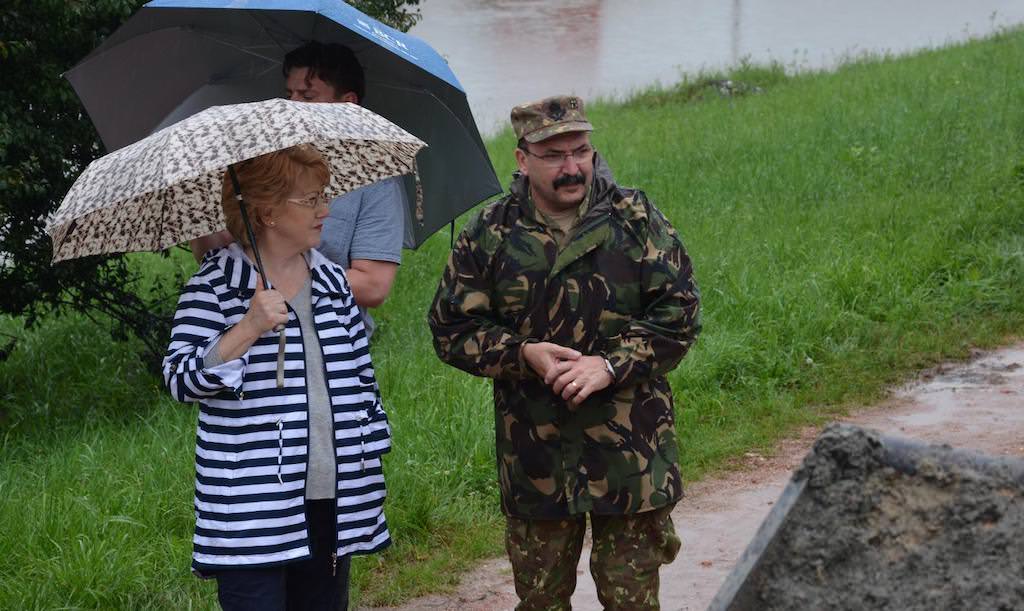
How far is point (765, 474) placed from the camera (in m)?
6.05

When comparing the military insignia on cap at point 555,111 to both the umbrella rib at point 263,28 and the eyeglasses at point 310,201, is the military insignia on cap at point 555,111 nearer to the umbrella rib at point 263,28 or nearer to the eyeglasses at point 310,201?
the eyeglasses at point 310,201

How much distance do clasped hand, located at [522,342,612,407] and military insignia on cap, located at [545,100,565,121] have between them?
585 mm

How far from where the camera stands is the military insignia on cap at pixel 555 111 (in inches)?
143

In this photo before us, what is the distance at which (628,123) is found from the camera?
1397cm

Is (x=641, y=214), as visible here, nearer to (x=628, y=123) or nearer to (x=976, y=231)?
(x=976, y=231)

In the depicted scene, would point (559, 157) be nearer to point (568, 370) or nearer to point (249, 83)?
point (568, 370)

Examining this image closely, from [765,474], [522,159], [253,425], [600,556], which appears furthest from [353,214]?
[765,474]

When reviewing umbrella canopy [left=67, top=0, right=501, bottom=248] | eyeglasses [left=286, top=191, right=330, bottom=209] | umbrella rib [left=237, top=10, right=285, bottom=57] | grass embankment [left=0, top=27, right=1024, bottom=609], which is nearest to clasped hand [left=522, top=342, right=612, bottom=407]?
eyeglasses [left=286, top=191, right=330, bottom=209]

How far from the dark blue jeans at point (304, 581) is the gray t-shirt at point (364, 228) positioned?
782mm

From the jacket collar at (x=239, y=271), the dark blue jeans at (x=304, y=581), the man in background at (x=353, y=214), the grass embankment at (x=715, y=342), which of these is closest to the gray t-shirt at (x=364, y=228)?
the man in background at (x=353, y=214)

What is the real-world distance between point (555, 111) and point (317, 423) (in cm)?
101

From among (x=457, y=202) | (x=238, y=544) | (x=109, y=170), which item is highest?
(x=109, y=170)

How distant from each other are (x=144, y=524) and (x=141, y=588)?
43 centimetres

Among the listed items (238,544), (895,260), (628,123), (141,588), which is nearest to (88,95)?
(141,588)
